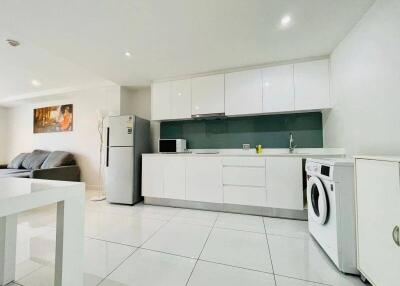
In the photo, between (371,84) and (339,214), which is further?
(371,84)

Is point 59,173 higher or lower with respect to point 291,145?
lower

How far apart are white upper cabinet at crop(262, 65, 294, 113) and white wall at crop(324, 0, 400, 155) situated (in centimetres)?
58

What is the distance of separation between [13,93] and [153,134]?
414 cm

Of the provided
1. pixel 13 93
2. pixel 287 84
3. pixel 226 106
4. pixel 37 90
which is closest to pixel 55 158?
pixel 37 90

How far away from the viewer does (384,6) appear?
4.92ft

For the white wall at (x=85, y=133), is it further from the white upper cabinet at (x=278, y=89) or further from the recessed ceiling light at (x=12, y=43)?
the white upper cabinet at (x=278, y=89)

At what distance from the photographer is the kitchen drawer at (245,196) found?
2.52 m

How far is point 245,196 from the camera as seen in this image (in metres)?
2.60

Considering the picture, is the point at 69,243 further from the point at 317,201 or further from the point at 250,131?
the point at 250,131

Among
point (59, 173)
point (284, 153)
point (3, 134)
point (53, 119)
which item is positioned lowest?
point (59, 173)

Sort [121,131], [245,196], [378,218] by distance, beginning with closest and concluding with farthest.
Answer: [378,218] < [245,196] < [121,131]

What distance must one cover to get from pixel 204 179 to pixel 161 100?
5.82 feet

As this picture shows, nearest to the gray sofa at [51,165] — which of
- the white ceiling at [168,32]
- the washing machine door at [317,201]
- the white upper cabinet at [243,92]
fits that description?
the white ceiling at [168,32]

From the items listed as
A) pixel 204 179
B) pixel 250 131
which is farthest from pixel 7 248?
pixel 250 131
